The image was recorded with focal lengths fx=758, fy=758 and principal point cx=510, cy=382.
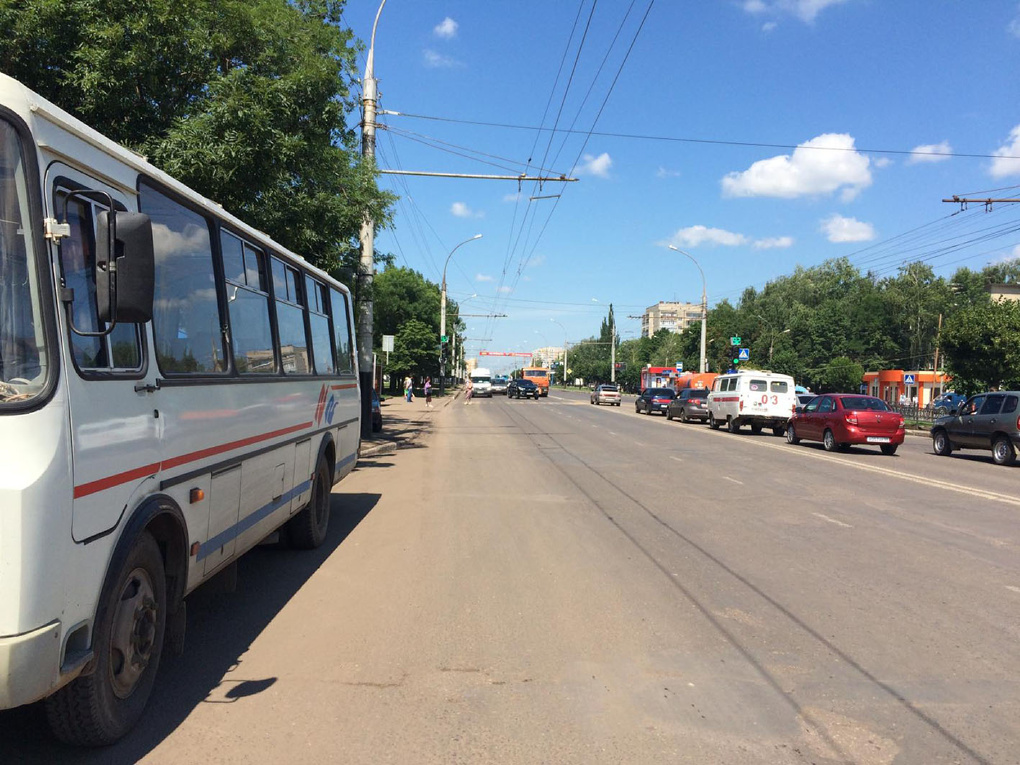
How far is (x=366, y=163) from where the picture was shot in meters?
14.9

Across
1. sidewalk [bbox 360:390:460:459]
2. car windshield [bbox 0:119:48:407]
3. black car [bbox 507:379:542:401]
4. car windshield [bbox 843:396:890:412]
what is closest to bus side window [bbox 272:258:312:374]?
car windshield [bbox 0:119:48:407]

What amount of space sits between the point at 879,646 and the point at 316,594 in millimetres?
4117

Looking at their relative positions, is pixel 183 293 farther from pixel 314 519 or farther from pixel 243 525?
pixel 314 519

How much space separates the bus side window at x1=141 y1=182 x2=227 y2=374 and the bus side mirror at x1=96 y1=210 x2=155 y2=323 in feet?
2.47

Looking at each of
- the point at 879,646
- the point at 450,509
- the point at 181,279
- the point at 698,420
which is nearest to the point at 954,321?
the point at 698,420

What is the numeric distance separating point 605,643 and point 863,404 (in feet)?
56.3

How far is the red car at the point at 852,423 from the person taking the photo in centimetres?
1917

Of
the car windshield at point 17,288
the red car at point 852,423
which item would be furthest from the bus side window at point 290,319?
the red car at point 852,423

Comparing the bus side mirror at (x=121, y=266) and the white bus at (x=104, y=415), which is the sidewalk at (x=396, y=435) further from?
the bus side mirror at (x=121, y=266)

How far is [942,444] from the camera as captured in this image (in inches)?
811

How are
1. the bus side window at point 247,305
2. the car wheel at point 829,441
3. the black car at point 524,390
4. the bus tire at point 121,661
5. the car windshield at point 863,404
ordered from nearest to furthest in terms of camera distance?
the bus tire at point 121,661, the bus side window at point 247,305, the car windshield at point 863,404, the car wheel at point 829,441, the black car at point 524,390

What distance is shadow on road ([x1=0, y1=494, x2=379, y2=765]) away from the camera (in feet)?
11.2

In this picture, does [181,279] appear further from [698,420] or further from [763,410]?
[698,420]

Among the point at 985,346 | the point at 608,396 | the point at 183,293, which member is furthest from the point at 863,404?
the point at 608,396
